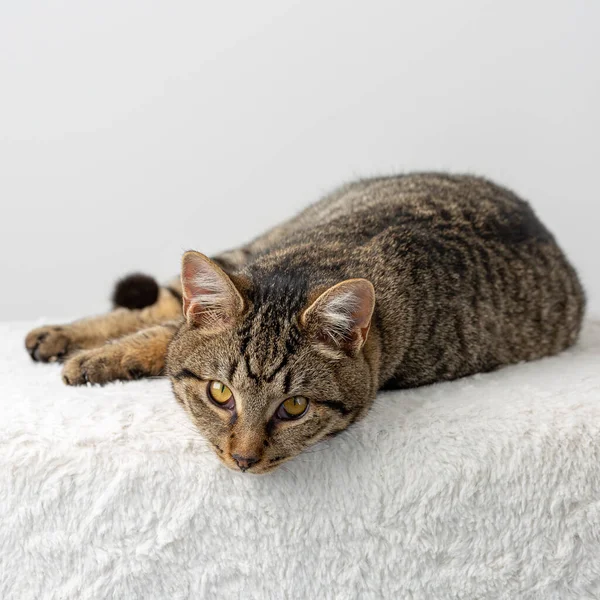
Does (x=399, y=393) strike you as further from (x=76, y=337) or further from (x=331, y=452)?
(x=76, y=337)

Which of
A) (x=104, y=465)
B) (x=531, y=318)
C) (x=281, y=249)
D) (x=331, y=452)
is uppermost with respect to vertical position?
(x=281, y=249)

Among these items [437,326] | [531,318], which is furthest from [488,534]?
[531,318]

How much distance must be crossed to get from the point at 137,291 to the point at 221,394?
101cm

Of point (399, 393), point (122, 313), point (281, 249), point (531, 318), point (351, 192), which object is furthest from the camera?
point (351, 192)

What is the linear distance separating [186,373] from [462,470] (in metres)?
0.59

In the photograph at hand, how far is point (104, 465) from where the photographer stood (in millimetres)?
1480

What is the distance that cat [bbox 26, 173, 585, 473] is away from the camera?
4.76 feet

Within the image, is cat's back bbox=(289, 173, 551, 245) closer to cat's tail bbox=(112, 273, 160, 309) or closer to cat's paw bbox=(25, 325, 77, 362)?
cat's tail bbox=(112, 273, 160, 309)

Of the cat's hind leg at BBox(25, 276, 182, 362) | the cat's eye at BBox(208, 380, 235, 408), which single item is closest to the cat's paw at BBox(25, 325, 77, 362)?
the cat's hind leg at BBox(25, 276, 182, 362)

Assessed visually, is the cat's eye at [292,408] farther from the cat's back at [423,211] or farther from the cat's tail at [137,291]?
the cat's tail at [137,291]

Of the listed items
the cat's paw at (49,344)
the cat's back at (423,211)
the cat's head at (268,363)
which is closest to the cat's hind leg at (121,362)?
the cat's paw at (49,344)

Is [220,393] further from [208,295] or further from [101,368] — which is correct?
[101,368]

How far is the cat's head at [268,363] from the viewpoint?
1.42m

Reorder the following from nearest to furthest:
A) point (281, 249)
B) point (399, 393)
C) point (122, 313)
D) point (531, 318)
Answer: point (399, 393) → point (281, 249) → point (531, 318) → point (122, 313)
